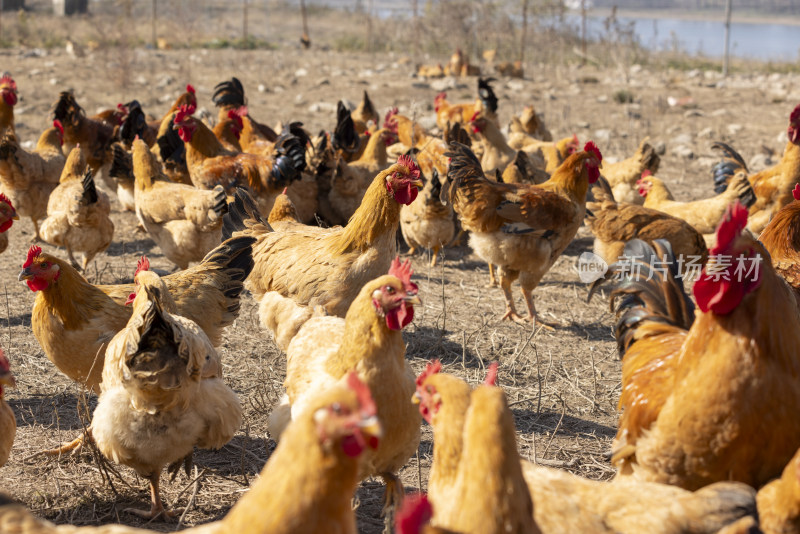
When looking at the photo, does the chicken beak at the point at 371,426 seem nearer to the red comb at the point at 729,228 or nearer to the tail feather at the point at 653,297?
the red comb at the point at 729,228

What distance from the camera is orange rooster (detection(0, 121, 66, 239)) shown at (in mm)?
7902

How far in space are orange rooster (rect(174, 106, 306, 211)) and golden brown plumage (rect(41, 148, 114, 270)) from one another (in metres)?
1.18

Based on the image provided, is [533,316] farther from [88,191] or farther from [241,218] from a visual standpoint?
[88,191]

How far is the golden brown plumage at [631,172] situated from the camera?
9219 millimetres

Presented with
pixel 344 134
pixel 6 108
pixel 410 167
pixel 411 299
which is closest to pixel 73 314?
pixel 411 299

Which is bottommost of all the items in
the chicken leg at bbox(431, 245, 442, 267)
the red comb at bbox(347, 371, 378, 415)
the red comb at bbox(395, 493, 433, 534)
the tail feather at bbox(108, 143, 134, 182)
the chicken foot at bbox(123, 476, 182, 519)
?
the chicken foot at bbox(123, 476, 182, 519)

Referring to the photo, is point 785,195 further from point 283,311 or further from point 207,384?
point 207,384

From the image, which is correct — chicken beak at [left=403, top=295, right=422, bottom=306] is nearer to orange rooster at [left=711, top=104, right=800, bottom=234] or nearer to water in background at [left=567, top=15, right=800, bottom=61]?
orange rooster at [left=711, top=104, right=800, bottom=234]

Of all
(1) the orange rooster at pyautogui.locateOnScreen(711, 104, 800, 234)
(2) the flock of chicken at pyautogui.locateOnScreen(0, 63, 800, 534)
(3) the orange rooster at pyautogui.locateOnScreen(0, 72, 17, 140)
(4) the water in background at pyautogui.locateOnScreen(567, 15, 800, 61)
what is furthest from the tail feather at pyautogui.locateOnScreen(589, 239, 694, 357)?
(4) the water in background at pyautogui.locateOnScreen(567, 15, 800, 61)

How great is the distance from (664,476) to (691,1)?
291 feet

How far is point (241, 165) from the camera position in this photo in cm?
804

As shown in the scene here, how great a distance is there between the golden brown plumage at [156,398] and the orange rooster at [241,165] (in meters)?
4.02

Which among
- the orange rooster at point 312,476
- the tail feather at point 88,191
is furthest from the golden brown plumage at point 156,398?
the tail feather at point 88,191

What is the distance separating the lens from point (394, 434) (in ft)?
11.1
